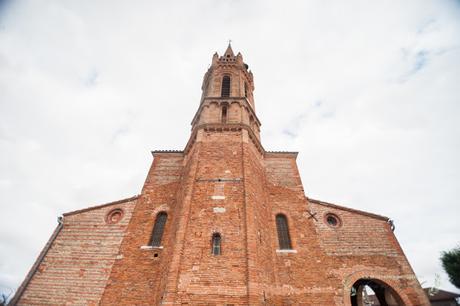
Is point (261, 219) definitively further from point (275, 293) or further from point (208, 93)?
point (208, 93)

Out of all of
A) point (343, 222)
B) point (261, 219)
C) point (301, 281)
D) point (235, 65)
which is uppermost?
point (235, 65)

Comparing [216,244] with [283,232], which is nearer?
[216,244]

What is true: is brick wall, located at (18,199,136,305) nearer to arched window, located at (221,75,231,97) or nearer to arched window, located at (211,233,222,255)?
arched window, located at (211,233,222,255)

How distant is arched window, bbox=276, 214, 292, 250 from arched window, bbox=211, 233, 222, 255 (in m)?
3.64

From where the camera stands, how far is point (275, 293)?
899cm

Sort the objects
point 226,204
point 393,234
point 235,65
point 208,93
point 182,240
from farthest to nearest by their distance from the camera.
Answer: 1. point 235,65
2. point 208,93
3. point 393,234
4. point 226,204
5. point 182,240

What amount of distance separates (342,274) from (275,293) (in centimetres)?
349

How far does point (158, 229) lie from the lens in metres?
11.4

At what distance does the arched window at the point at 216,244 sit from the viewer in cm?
845

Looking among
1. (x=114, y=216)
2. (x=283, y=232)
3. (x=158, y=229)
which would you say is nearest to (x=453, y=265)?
(x=283, y=232)

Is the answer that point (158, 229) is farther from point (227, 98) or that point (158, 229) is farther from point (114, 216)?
point (227, 98)

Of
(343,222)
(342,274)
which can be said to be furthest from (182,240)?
(343,222)

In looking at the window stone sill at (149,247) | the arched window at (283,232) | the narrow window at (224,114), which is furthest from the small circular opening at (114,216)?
the arched window at (283,232)

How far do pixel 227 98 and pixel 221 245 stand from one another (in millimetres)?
9415
